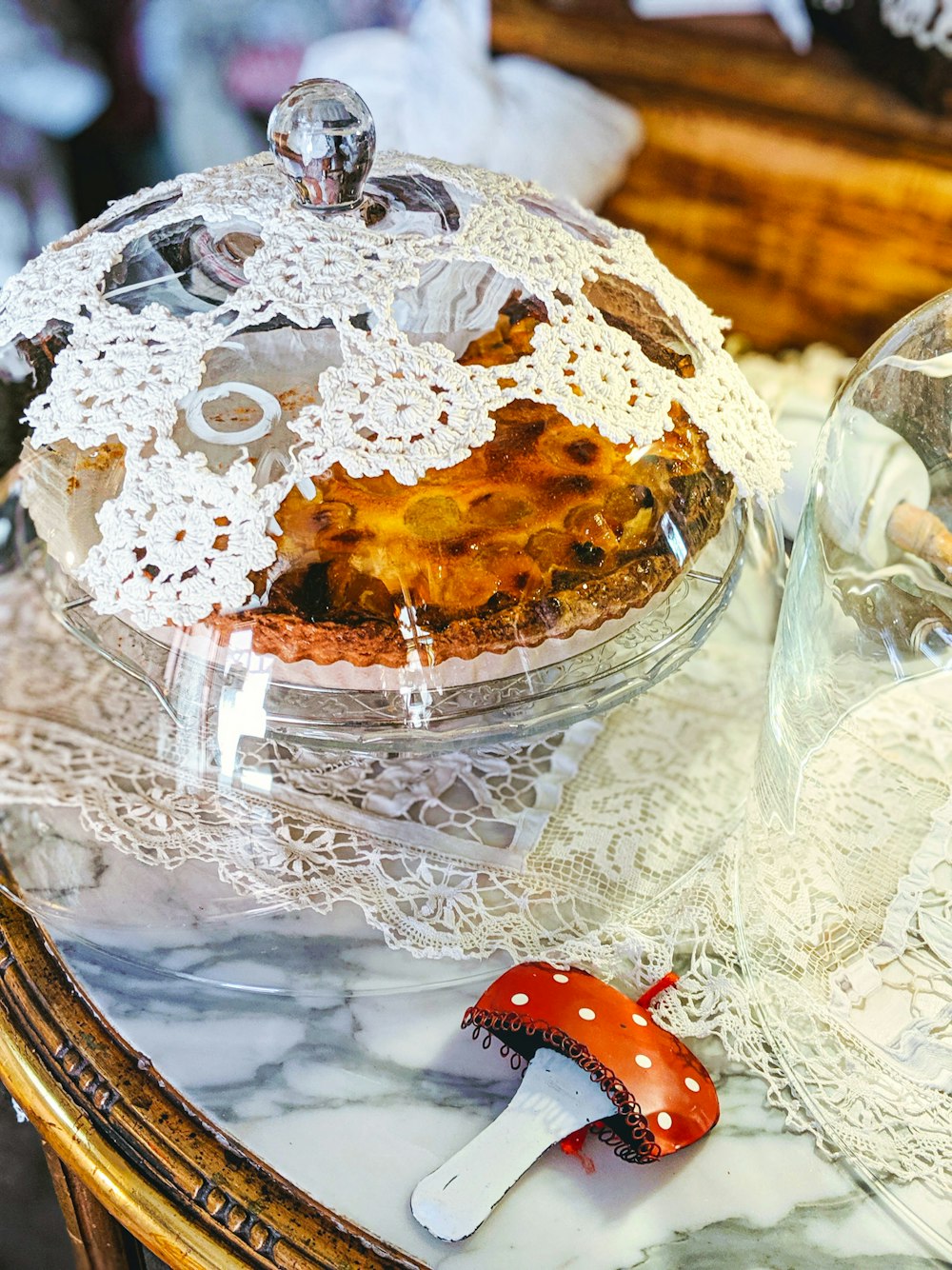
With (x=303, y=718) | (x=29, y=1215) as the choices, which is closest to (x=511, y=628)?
(x=303, y=718)

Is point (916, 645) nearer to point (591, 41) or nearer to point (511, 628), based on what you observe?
point (511, 628)

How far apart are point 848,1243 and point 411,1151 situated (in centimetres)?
19

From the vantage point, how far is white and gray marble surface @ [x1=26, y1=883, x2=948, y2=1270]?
481mm

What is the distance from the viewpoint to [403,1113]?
1.72 ft

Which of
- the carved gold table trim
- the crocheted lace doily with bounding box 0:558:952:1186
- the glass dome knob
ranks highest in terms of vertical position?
the glass dome knob

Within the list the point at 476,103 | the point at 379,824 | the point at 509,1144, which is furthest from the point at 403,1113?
the point at 476,103

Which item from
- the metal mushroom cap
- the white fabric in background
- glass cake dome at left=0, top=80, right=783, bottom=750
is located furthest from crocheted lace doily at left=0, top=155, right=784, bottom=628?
the white fabric in background

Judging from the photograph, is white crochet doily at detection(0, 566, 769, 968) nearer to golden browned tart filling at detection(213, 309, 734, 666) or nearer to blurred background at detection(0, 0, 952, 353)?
golden browned tart filling at detection(213, 309, 734, 666)

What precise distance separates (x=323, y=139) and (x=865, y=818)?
1.53ft

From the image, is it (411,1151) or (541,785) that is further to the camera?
(541,785)

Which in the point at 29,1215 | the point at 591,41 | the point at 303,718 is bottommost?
the point at 29,1215

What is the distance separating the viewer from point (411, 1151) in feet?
1.66

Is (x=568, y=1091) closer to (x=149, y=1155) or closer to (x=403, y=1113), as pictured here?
(x=403, y=1113)

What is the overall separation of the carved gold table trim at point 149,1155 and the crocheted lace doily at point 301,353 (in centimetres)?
21
